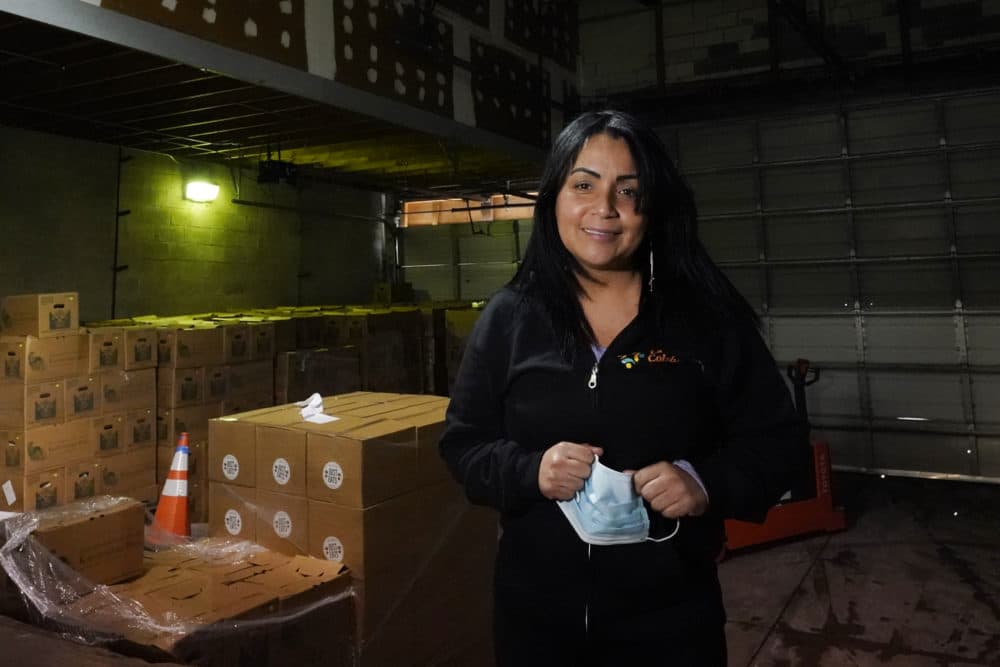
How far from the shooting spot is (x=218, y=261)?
24.7ft

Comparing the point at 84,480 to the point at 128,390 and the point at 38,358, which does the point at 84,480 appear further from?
the point at 38,358

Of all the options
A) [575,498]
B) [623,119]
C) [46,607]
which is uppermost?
[623,119]

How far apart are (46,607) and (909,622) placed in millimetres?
4209

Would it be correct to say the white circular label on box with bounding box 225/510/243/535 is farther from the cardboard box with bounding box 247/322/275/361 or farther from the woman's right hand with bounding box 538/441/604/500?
the cardboard box with bounding box 247/322/275/361

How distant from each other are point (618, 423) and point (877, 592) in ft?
13.3

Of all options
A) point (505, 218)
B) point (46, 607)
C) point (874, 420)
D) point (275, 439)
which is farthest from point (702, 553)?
point (505, 218)

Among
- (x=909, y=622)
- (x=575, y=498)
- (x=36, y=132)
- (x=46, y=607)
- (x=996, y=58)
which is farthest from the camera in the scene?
(x=996, y=58)

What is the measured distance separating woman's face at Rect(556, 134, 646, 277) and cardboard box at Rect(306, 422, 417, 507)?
1.34 meters

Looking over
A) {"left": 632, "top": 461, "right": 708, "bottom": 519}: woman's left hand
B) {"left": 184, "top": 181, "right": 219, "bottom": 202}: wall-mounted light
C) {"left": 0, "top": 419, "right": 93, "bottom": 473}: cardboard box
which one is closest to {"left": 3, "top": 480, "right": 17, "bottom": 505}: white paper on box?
{"left": 0, "top": 419, "right": 93, "bottom": 473}: cardboard box

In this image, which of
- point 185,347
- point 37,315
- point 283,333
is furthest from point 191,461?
point 37,315

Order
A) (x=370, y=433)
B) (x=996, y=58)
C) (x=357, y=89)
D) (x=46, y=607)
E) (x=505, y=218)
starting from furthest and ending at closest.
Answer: (x=505, y=218) → (x=996, y=58) → (x=357, y=89) → (x=370, y=433) → (x=46, y=607)

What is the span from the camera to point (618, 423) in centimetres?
127

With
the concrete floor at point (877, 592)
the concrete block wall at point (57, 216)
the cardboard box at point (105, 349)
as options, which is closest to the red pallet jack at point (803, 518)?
the concrete floor at point (877, 592)

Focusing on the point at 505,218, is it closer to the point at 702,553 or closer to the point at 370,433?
the point at 370,433
